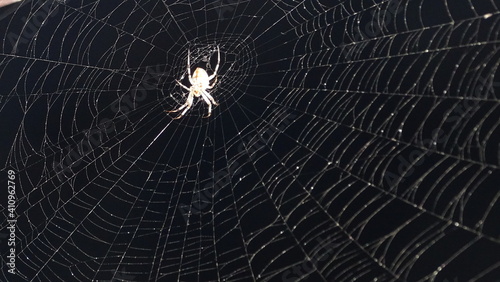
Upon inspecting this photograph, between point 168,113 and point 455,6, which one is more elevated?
point 455,6

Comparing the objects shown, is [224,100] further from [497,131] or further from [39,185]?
[497,131]

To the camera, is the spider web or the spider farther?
the spider

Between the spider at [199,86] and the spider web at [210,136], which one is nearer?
the spider web at [210,136]

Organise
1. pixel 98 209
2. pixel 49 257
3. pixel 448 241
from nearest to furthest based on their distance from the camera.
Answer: pixel 448 241, pixel 49 257, pixel 98 209

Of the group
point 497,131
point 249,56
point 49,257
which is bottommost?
point 49,257

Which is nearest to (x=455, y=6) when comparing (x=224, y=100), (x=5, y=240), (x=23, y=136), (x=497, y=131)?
(x=497, y=131)

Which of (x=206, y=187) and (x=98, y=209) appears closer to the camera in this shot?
(x=206, y=187)

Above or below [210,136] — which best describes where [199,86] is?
above

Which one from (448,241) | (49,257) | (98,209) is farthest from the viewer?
(98,209)
